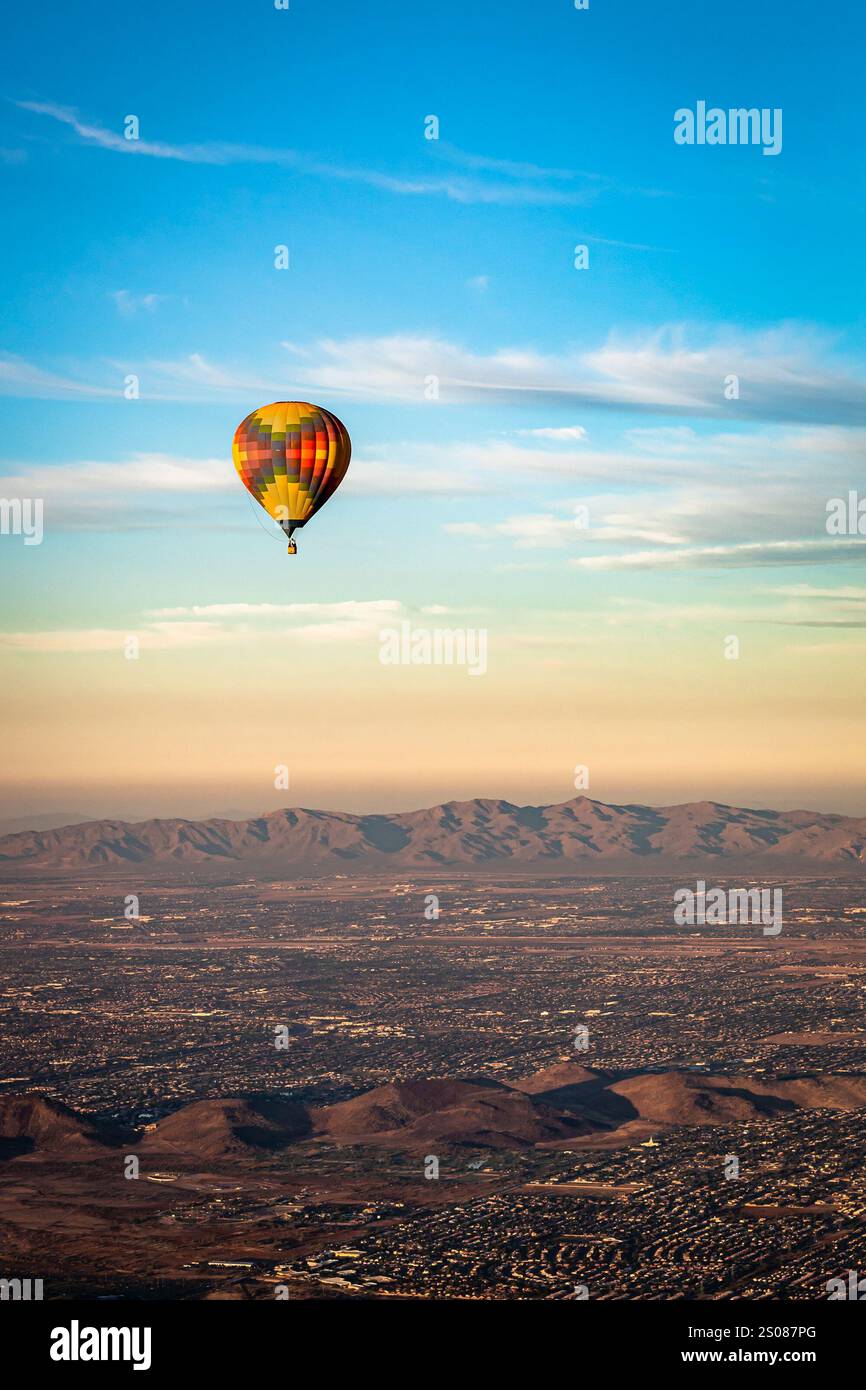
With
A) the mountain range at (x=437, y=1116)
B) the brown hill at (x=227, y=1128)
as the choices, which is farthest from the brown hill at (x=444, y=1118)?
the brown hill at (x=227, y=1128)

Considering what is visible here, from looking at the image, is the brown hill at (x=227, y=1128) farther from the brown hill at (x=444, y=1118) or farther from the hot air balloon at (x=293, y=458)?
the hot air balloon at (x=293, y=458)

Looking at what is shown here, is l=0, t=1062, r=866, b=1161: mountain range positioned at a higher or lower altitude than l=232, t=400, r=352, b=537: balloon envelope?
lower

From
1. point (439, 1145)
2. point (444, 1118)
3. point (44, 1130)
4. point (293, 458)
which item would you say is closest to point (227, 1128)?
point (44, 1130)

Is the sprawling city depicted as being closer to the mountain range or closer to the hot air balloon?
the mountain range

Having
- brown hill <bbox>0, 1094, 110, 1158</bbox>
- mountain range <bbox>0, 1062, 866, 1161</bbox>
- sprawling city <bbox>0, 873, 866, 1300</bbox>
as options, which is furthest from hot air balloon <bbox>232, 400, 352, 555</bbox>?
brown hill <bbox>0, 1094, 110, 1158</bbox>

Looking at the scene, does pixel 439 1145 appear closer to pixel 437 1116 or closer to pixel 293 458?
pixel 437 1116

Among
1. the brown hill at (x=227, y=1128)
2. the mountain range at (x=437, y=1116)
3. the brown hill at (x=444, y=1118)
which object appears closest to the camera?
the brown hill at (x=227, y=1128)
